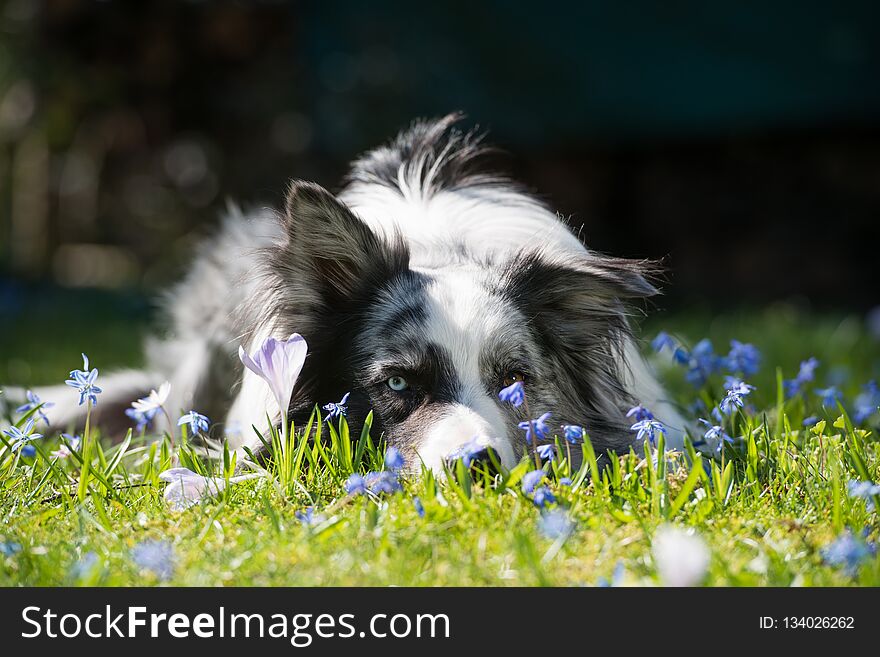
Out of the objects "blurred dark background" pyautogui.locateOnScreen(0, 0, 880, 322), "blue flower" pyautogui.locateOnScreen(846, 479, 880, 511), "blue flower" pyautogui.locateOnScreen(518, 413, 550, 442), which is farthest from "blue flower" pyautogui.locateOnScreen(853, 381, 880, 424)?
"blurred dark background" pyautogui.locateOnScreen(0, 0, 880, 322)

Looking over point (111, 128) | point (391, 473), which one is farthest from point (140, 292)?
point (391, 473)

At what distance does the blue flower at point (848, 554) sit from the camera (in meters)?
2.13

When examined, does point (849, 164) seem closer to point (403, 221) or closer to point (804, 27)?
point (804, 27)

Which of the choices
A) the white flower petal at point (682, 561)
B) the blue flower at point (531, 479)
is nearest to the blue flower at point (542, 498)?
the blue flower at point (531, 479)

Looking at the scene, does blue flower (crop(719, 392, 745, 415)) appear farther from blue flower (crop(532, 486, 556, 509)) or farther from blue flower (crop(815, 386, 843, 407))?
blue flower (crop(532, 486, 556, 509))

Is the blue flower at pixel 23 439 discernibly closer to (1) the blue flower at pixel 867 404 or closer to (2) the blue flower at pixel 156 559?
(2) the blue flower at pixel 156 559

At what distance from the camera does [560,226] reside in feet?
13.4

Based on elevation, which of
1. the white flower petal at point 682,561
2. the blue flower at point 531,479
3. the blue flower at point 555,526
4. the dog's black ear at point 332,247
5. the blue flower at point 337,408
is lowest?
the white flower petal at point 682,561

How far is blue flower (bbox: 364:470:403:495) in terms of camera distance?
8.41 feet

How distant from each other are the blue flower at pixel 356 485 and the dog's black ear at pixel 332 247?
90 centimetres

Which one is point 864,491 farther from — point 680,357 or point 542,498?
point 680,357

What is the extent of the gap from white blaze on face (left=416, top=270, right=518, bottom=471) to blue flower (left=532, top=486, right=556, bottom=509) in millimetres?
246

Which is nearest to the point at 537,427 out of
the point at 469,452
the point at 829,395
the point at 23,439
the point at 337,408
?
the point at 469,452

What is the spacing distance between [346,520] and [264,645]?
1.55ft
